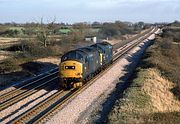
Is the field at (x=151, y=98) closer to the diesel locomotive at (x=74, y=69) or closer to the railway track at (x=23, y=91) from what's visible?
the diesel locomotive at (x=74, y=69)

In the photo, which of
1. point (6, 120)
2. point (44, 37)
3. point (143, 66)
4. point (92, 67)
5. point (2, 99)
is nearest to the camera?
point (6, 120)

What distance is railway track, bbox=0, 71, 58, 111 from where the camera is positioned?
75.4 feet

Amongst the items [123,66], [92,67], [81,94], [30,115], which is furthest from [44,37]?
Result: [30,115]

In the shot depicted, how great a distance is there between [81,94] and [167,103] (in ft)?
18.8

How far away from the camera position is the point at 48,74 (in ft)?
115

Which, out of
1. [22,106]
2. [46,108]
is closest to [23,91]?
[22,106]

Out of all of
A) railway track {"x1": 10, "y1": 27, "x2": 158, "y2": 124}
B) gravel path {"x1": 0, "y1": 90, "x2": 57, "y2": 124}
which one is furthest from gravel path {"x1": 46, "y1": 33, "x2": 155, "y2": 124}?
gravel path {"x1": 0, "y1": 90, "x2": 57, "y2": 124}

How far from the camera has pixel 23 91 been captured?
87.6 ft

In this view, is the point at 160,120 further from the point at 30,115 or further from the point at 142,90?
the point at 142,90

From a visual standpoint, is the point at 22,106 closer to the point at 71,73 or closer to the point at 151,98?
the point at 71,73

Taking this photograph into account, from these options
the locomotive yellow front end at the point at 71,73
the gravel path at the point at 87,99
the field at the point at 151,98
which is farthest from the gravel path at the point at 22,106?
the field at the point at 151,98

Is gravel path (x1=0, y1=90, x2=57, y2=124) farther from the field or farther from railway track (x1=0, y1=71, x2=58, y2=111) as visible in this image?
the field

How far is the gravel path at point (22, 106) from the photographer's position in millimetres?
19566

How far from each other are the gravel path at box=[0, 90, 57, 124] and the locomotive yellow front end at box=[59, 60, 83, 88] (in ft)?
3.57
